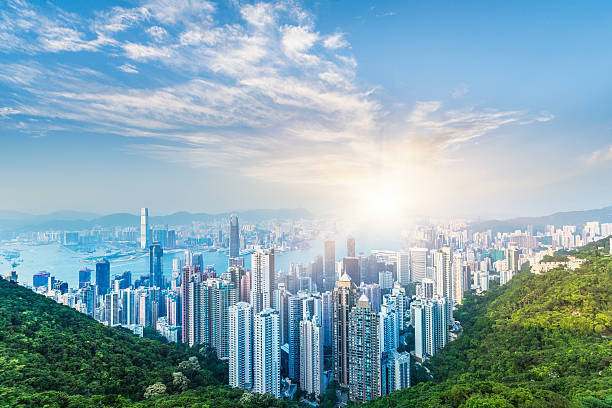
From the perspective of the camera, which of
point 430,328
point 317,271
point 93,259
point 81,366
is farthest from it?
point 93,259

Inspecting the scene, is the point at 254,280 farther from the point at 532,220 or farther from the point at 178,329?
the point at 532,220

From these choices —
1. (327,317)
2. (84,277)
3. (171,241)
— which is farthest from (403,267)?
(84,277)

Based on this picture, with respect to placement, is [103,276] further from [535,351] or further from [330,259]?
[535,351]

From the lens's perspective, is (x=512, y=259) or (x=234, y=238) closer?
(x=512, y=259)

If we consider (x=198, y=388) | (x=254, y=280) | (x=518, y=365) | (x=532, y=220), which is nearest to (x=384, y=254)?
(x=532, y=220)

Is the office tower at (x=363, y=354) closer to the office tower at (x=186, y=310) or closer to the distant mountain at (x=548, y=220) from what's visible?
the office tower at (x=186, y=310)

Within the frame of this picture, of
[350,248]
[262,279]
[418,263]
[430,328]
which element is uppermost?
[350,248]
